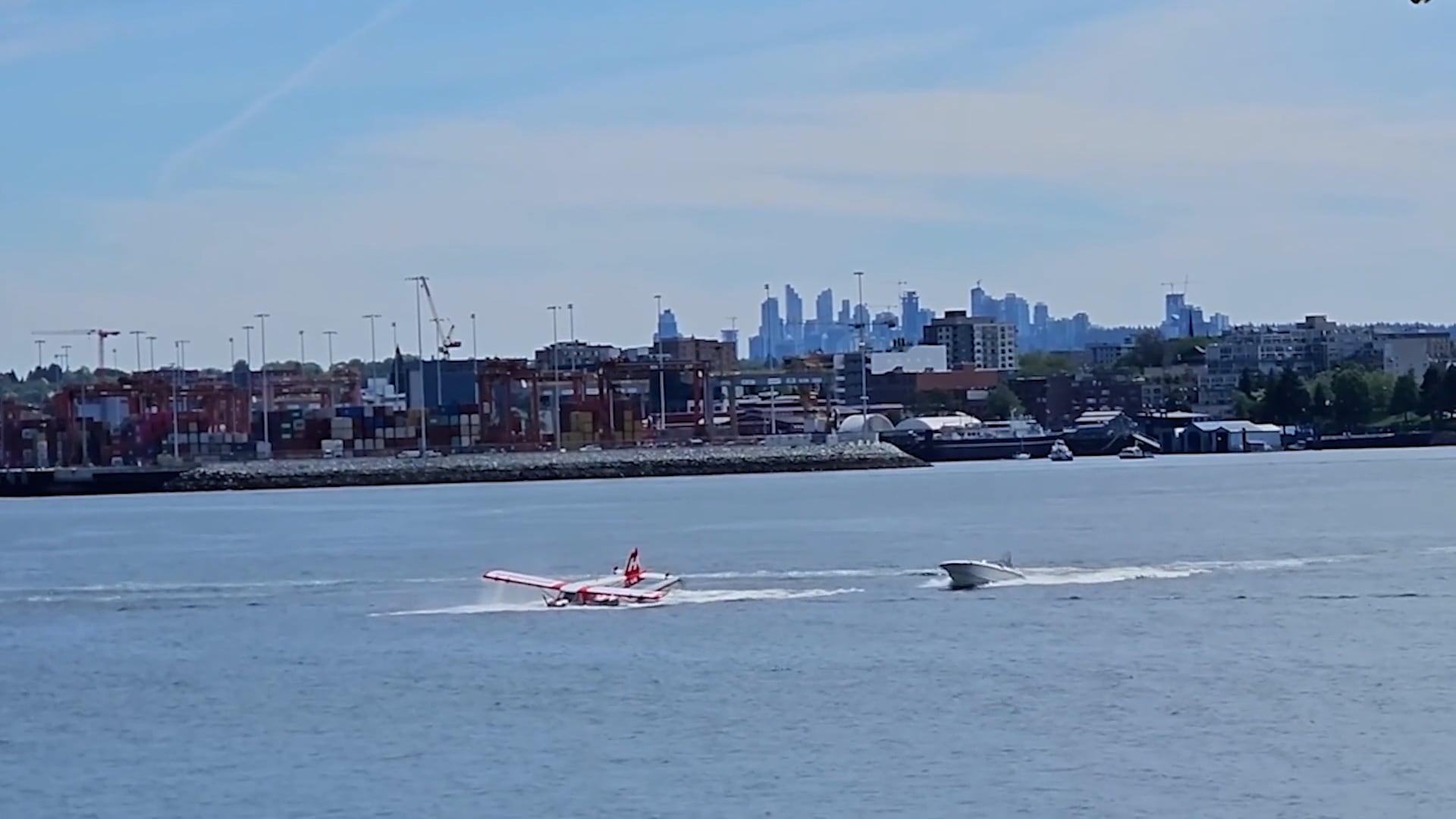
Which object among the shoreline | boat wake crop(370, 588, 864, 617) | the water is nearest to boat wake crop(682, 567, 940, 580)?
the water

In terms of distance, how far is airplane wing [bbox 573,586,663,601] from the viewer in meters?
47.6

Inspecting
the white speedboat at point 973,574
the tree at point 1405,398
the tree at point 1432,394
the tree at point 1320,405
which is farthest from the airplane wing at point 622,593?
the tree at point 1320,405

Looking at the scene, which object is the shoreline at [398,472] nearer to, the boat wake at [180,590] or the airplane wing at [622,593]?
the boat wake at [180,590]

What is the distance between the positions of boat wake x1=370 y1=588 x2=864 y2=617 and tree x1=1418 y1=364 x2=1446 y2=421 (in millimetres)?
127534

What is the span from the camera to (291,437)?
163 metres

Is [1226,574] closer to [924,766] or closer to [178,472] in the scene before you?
[924,766]

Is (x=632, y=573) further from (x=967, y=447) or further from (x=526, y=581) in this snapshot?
(x=967, y=447)

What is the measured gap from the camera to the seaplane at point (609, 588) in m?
47.8

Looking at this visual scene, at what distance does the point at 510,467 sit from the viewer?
139 m

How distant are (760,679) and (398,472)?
105m

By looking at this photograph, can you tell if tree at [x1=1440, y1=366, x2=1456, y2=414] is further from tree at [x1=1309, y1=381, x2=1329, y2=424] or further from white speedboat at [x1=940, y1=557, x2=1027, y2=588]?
white speedboat at [x1=940, y1=557, x2=1027, y2=588]

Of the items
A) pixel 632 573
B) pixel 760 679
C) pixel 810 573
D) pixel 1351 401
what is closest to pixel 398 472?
pixel 1351 401

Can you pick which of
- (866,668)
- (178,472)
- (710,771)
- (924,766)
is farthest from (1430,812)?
(178,472)

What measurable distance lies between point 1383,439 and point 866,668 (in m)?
138
